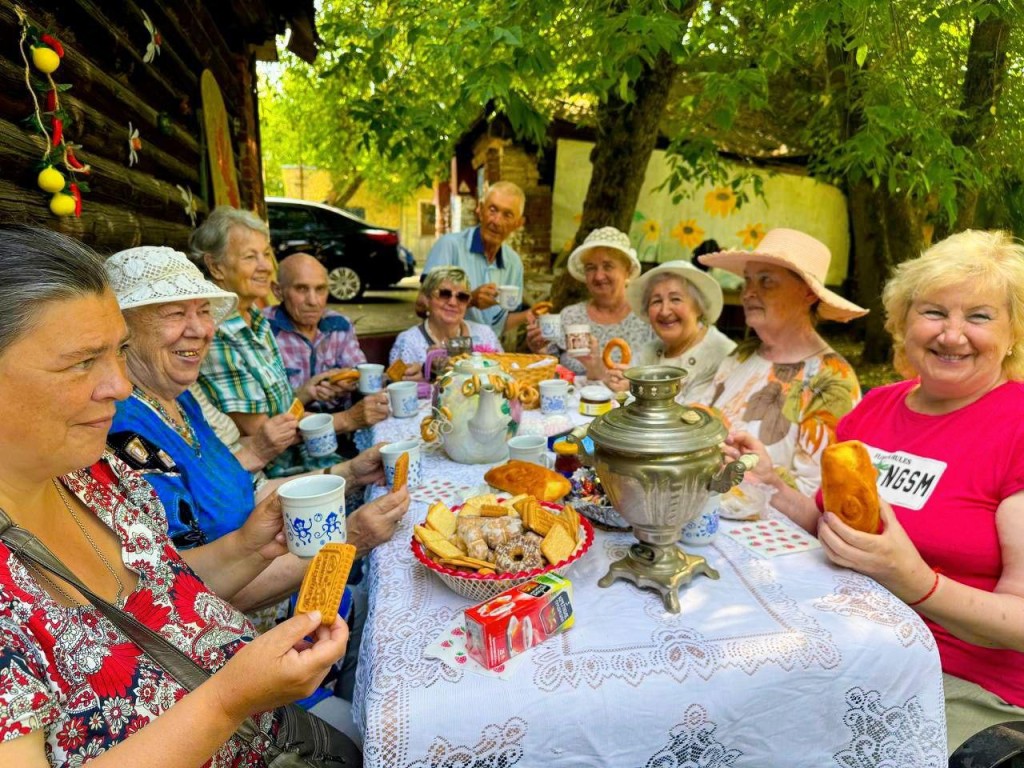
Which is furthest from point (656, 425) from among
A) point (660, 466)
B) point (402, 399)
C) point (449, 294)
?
point (449, 294)

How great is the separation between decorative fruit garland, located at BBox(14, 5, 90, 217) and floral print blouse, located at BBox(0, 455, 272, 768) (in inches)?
46.9

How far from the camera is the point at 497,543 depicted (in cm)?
151

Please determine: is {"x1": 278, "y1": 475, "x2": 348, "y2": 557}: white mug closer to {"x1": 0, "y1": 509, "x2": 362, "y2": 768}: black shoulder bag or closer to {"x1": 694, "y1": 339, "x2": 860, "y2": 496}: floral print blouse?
{"x1": 0, "y1": 509, "x2": 362, "y2": 768}: black shoulder bag

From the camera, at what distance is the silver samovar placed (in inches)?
52.4

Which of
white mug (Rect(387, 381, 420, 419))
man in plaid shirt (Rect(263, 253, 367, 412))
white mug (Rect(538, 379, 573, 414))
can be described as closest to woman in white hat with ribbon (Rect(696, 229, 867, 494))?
white mug (Rect(538, 379, 573, 414))

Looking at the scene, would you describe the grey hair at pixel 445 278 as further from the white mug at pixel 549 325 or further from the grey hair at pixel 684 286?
the grey hair at pixel 684 286

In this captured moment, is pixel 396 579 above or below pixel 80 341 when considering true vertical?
below

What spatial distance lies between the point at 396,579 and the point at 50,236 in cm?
105

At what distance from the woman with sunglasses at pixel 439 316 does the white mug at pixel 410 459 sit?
1777mm

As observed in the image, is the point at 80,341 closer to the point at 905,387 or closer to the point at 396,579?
the point at 396,579

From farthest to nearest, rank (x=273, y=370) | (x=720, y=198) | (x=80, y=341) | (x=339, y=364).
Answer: (x=720, y=198), (x=339, y=364), (x=273, y=370), (x=80, y=341)

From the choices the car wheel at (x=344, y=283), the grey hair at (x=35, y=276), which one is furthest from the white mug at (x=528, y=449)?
the car wheel at (x=344, y=283)

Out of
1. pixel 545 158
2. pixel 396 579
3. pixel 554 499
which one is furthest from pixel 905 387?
pixel 545 158

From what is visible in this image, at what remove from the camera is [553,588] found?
1313 mm
